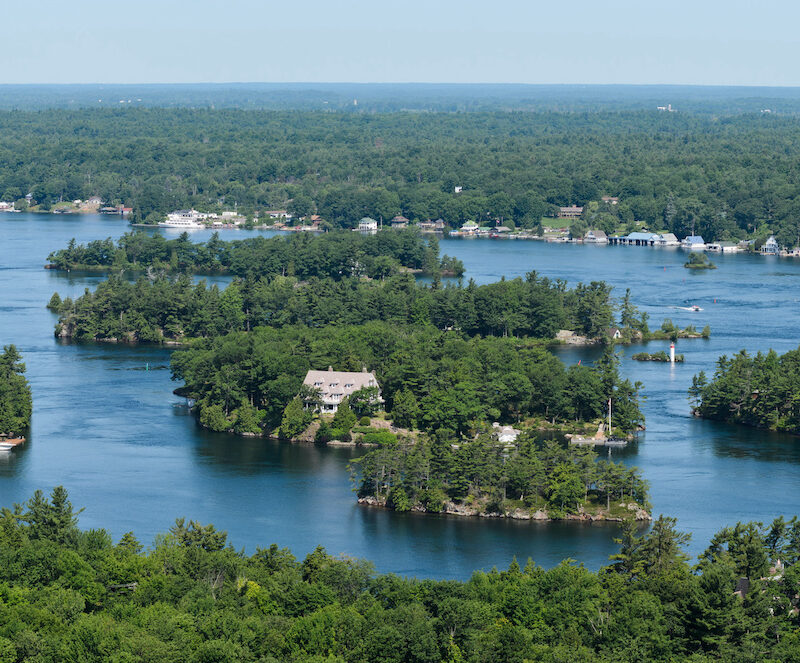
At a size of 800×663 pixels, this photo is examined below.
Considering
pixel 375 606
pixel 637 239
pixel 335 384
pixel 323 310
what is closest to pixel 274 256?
pixel 323 310

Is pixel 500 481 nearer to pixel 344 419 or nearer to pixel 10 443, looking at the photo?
pixel 344 419

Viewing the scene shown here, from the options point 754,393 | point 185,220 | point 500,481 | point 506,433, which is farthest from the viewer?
point 185,220

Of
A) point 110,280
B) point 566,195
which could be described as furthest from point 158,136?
point 110,280

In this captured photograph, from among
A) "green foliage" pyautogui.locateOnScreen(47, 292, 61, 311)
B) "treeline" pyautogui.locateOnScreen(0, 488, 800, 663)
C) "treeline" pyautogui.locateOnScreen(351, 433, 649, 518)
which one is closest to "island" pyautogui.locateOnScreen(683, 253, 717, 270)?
"green foliage" pyautogui.locateOnScreen(47, 292, 61, 311)

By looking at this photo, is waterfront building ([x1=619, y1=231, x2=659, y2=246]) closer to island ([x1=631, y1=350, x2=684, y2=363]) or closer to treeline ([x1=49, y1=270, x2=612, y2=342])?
treeline ([x1=49, y1=270, x2=612, y2=342])

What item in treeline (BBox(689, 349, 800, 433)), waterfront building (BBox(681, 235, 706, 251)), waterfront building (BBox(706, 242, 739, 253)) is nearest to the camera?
treeline (BBox(689, 349, 800, 433))

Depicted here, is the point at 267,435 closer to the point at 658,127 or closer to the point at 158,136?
the point at 158,136
